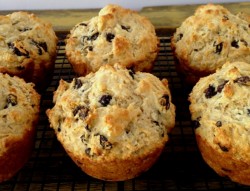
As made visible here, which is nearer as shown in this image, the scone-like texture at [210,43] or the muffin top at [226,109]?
the muffin top at [226,109]

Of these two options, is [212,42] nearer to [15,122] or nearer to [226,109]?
[226,109]

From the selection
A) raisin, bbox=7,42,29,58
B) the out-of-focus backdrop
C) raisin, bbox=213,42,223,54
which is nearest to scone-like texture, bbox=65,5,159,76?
raisin, bbox=7,42,29,58

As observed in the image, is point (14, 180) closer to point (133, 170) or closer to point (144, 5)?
point (133, 170)

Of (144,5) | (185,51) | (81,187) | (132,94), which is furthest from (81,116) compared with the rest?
(144,5)

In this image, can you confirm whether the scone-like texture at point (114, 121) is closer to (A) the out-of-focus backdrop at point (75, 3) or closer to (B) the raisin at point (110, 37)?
(B) the raisin at point (110, 37)

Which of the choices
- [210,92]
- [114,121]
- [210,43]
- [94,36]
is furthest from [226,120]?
[94,36]

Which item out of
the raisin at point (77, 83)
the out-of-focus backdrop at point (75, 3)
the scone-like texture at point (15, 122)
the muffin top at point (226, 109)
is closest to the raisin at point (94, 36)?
the raisin at point (77, 83)
